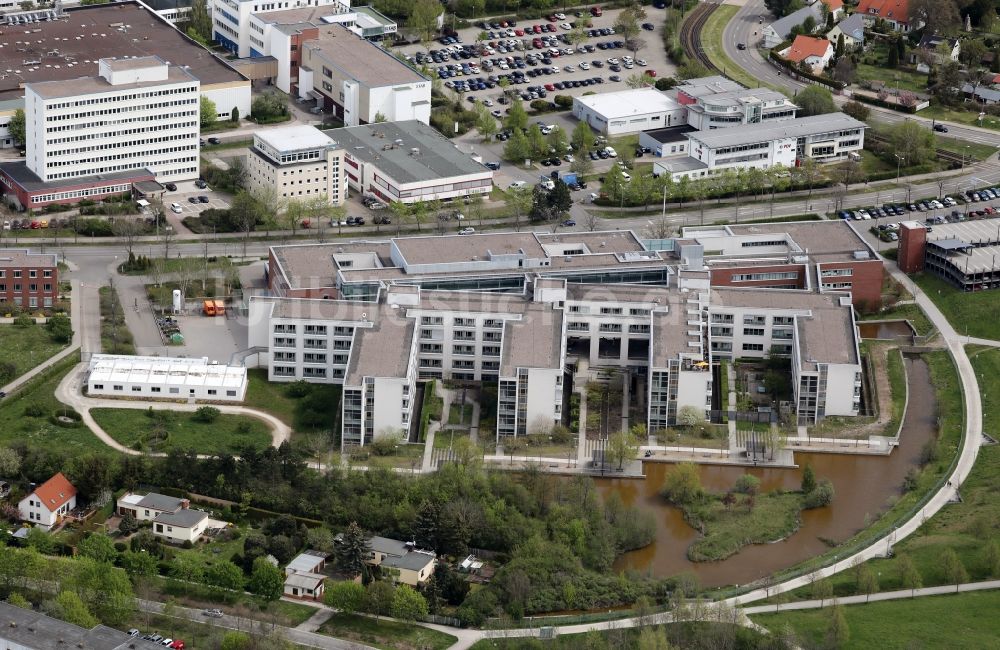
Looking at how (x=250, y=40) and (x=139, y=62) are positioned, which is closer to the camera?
(x=139, y=62)

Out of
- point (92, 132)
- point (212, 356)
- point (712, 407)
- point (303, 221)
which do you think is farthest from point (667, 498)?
point (92, 132)

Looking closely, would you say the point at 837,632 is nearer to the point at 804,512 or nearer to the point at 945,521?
the point at 945,521

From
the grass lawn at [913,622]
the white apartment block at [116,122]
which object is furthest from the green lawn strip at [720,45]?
the grass lawn at [913,622]

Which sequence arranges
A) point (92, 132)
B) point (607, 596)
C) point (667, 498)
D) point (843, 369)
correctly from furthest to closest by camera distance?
point (92, 132), point (843, 369), point (667, 498), point (607, 596)

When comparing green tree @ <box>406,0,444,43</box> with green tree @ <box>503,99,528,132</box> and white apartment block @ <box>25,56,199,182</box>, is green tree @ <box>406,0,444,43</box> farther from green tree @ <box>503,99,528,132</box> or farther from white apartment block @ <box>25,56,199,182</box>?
white apartment block @ <box>25,56,199,182</box>

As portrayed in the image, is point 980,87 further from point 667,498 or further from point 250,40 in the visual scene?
point 667,498
